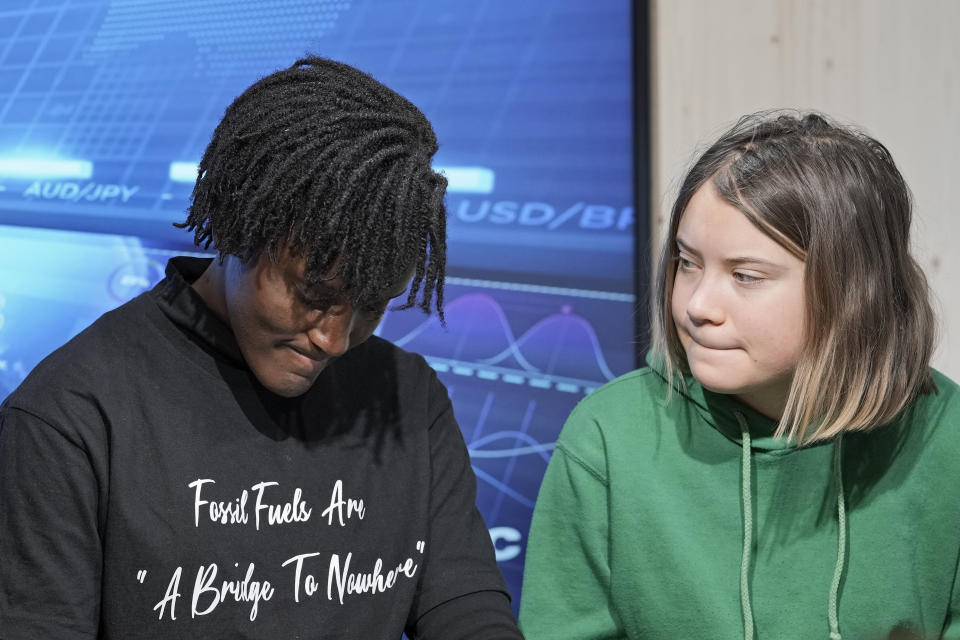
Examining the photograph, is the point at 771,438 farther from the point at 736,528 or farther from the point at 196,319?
the point at 196,319

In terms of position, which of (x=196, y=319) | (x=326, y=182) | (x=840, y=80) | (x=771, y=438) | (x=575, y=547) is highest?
(x=326, y=182)

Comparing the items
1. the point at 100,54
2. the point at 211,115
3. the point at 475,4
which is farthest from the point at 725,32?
the point at 100,54

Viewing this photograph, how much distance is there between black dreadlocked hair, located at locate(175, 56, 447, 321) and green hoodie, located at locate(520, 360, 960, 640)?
0.40 meters

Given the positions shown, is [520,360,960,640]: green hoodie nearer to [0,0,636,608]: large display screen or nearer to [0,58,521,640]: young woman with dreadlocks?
[0,58,521,640]: young woman with dreadlocks

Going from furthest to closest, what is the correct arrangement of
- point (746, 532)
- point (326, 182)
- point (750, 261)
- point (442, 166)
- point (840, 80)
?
1. point (840, 80)
2. point (442, 166)
3. point (746, 532)
4. point (750, 261)
5. point (326, 182)

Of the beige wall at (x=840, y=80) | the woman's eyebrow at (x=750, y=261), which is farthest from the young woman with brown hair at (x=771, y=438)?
the beige wall at (x=840, y=80)

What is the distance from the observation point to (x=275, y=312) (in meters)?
0.94

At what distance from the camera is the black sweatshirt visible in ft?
2.98

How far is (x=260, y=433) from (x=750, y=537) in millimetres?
542

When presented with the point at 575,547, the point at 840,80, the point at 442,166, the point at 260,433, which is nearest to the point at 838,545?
the point at 575,547

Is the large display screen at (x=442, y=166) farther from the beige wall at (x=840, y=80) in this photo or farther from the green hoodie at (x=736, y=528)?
the green hoodie at (x=736, y=528)

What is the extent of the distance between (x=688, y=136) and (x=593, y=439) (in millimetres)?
926

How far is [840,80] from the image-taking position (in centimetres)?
193

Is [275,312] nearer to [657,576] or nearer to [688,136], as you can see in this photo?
[657,576]
